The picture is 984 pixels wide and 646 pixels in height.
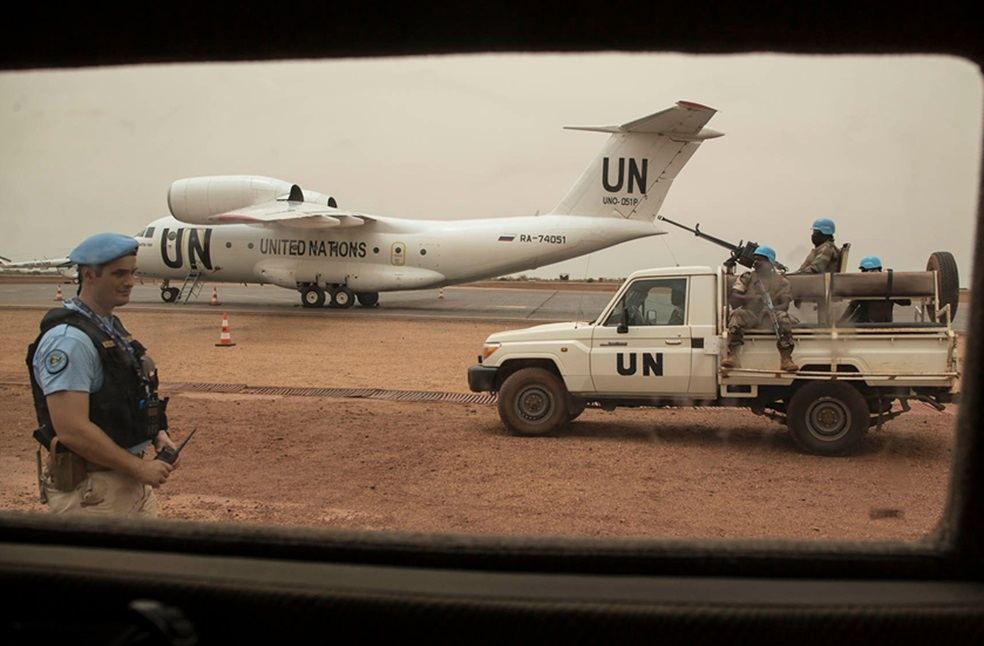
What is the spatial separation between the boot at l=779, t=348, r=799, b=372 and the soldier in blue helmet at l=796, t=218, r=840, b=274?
737mm

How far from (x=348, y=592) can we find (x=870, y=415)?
719cm

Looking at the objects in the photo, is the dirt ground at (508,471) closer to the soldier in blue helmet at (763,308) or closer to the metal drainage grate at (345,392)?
the metal drainage grate at (345,392)

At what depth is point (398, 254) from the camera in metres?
23.6

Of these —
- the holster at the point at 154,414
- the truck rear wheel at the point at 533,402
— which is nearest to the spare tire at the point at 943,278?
the truck rear wheel at the point at 533,402

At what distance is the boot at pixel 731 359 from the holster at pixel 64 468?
6.04 meters

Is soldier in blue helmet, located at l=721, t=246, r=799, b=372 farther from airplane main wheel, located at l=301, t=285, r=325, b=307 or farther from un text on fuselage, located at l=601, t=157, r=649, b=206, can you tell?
airplane main wheel, located at l=301, t=285, r=325, b=307

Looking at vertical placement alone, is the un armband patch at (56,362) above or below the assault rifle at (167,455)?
above

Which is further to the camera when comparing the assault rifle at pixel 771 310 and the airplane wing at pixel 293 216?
the airplane wing at pixel 293 216

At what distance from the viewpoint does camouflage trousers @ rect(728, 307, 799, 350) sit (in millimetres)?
7680

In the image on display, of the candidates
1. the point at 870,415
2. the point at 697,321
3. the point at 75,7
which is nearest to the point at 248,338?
the point at 697,321

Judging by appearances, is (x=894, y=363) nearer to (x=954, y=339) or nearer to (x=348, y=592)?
(x=954, y=339)

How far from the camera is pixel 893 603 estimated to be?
1.53 m

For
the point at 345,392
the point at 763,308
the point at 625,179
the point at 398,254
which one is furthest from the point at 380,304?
the point at 763,308

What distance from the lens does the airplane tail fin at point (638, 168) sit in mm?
17109
